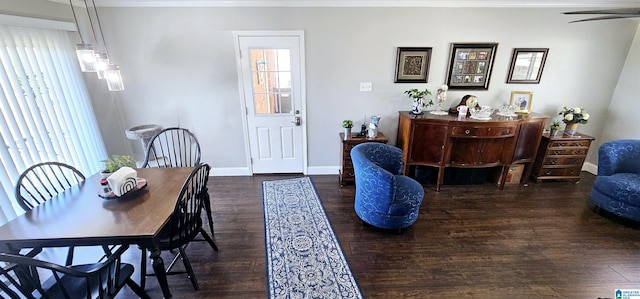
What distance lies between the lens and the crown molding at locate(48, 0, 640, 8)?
3043 mm

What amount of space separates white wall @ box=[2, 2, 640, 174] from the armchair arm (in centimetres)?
104

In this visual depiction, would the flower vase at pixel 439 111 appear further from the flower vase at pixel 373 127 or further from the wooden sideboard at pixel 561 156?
the wooden sideboard at pixel 561 156

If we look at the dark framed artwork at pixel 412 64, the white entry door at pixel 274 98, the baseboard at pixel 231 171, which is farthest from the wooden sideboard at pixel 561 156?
the baseboard at pixel 231 171

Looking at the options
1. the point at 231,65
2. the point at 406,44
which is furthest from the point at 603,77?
the point at 231,65

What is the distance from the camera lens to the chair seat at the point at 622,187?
8.32 feet

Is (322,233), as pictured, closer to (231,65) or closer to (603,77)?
(231,65)

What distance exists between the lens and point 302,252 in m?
2.30

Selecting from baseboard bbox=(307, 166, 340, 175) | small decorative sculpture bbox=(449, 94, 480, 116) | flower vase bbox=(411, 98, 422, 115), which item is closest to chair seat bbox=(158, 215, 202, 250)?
baseboard bbox=(307, 166, 340, 175)

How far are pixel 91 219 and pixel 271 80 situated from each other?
2.48 m

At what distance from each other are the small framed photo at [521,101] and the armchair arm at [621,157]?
3.25ft

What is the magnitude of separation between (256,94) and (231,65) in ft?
1.61

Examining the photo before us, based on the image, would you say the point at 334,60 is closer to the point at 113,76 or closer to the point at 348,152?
the point at 348,152

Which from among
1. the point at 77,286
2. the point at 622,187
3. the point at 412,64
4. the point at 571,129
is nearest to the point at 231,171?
the point at 77,286

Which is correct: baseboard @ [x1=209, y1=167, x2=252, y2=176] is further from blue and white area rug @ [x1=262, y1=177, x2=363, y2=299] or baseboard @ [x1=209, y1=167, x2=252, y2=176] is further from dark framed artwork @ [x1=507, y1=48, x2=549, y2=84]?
dark framed artwork @ [x1=507, y1=48, x2=549, y2=84]
